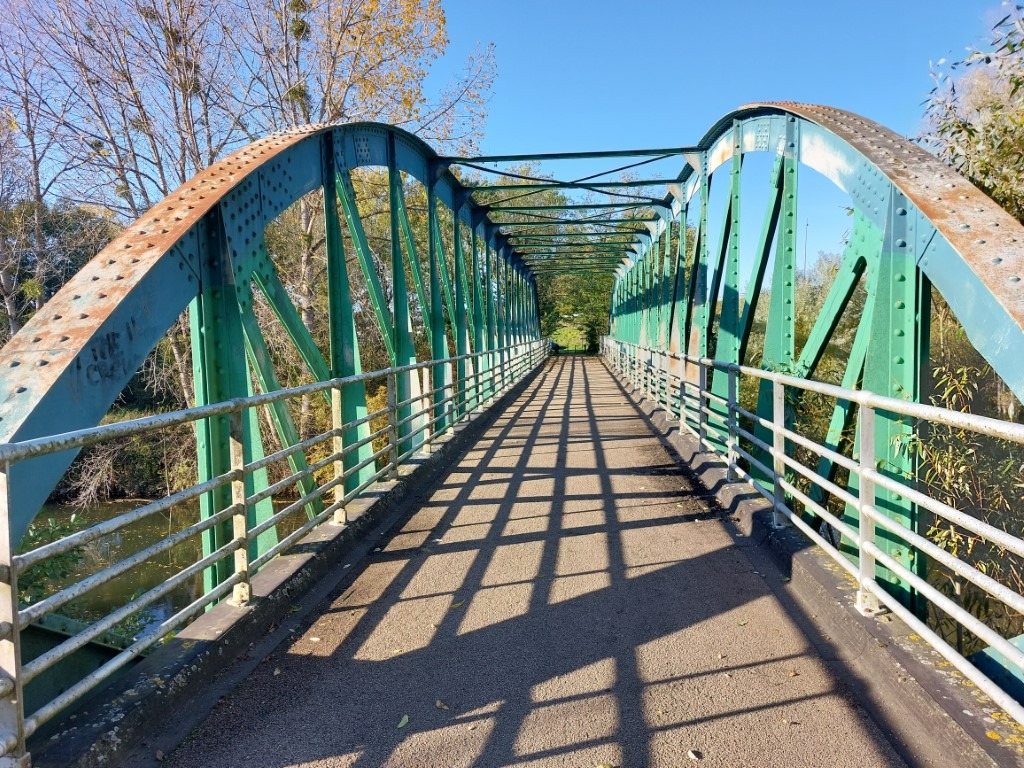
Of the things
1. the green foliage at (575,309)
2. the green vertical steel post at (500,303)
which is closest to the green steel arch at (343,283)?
the green vertical steel post at (500,303)

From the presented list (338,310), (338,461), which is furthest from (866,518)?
(338,310)

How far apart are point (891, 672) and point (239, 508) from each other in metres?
2.86

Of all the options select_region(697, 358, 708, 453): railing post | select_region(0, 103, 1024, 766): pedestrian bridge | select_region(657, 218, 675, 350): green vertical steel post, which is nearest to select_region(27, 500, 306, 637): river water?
select_region(0, 103, 1024, 766): pedestrian bridge

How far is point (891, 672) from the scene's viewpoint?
9.29ft

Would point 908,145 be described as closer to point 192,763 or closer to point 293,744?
point 293,744

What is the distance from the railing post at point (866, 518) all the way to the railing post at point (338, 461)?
319 cm

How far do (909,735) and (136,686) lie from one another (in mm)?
2736

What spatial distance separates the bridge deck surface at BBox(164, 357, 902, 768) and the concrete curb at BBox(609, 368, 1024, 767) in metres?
0.10

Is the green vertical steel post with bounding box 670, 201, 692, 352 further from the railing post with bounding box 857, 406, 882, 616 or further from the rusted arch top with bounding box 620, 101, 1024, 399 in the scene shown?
the railing post with bounding box 857, 406, 882, 616

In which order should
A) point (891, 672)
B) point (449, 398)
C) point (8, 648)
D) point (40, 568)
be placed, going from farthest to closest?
point (449, 398) → point (40, 568) → point (891, 672) → point (8, 648)

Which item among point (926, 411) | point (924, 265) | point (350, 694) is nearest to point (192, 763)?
point (350, 694)

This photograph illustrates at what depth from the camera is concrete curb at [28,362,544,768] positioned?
2.35 metres

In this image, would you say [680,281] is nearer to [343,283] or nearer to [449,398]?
[449,398]

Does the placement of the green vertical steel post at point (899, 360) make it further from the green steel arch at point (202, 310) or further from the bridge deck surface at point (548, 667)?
the green steel arch at point (202, 310)
